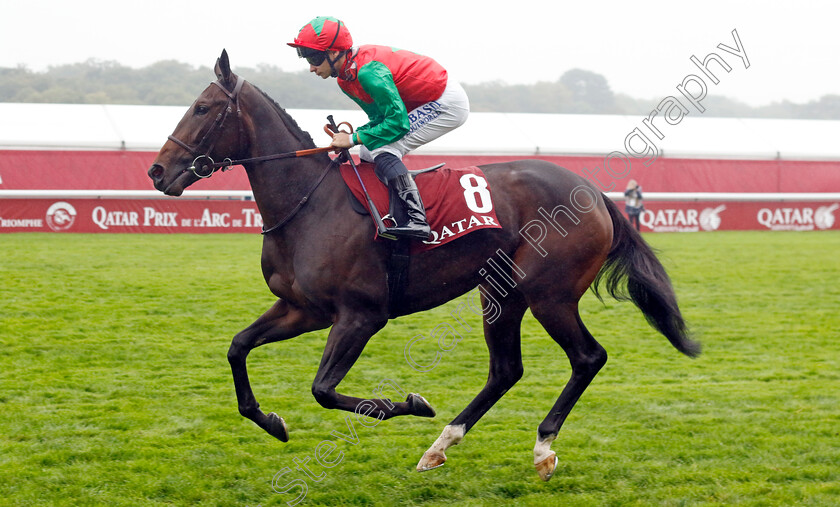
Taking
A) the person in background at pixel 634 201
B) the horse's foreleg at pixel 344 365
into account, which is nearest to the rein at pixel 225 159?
the horse's foreleg at pixel 344 365

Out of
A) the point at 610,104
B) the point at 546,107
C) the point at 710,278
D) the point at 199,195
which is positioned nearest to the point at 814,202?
the point at 710,278

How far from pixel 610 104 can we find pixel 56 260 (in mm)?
54535

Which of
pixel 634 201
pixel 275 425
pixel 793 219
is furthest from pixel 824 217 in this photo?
pixel 275 425

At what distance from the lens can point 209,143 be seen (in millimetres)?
4164

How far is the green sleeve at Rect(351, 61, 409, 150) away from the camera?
4090 millimetres

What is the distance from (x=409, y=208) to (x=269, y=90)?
37.2m

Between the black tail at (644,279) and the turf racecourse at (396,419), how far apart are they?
0.65m

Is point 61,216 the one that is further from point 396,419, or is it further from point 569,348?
point 569,348

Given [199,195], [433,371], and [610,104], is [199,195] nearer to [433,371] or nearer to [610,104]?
[433,371]

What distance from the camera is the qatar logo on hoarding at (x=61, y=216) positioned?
17828mm

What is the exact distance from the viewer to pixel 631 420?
536cm

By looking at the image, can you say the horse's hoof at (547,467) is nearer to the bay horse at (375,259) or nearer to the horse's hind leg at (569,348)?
the bay horse at (375,259)

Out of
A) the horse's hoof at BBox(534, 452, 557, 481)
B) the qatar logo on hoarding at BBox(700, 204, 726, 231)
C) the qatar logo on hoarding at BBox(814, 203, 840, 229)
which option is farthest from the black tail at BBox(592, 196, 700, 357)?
the qatar logo on hoarding at BBox(814, 203, 840, 229)

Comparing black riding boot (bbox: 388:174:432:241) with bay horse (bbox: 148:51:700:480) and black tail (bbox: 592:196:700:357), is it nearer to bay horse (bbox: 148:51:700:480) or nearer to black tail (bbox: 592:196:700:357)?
bay horse (bbox: 148:51:700:480)
